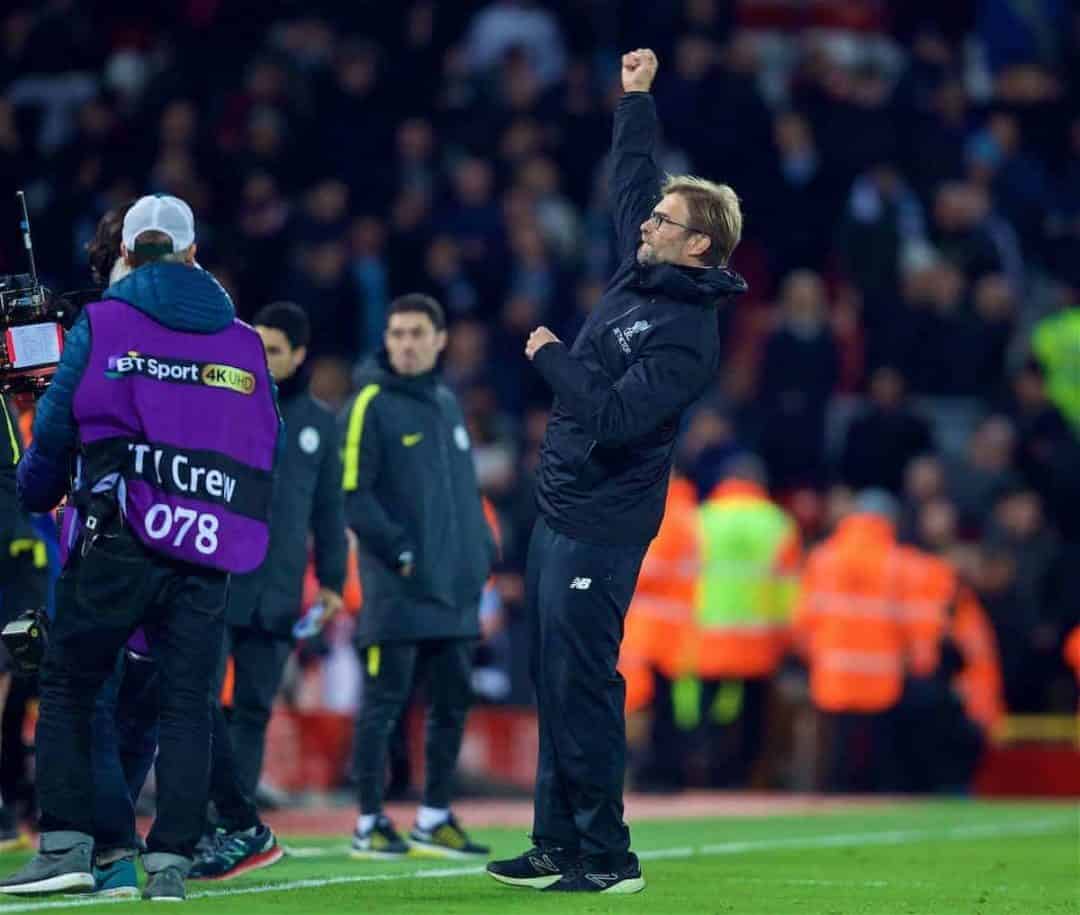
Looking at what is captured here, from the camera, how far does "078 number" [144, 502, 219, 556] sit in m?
8.00

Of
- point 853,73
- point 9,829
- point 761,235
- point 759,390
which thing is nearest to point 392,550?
point 9,829

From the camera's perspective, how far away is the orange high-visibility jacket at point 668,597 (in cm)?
1764

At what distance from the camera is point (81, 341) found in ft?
26.2

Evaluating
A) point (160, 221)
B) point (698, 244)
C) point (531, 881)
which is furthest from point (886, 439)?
point (160, 221)

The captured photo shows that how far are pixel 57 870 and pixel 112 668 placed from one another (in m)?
0.66

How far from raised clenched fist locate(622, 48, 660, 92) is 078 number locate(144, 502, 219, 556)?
2.38 meters

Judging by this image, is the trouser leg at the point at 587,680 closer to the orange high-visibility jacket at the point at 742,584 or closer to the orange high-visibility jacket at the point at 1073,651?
the orange high-visibility jacket at the point at 742,584

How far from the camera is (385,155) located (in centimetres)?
2172

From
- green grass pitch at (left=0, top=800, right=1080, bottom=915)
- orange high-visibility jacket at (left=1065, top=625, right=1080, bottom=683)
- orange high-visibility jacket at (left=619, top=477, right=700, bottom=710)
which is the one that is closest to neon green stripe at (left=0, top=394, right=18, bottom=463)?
green grass pitch at (left=0, top=800, right=1080, bottom=915)

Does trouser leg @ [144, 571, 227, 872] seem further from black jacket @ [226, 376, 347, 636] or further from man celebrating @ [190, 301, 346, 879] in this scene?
black jacket @ [226, 376, 347, 636]

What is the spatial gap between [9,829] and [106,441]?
3.58 m

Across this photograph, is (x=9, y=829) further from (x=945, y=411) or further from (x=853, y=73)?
(x=853, y=73)

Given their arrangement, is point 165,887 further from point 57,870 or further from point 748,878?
point 748,878

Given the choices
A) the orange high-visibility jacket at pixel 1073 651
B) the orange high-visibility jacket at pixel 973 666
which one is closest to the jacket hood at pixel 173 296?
the orange high-visibility jacket at pixel 973 666
